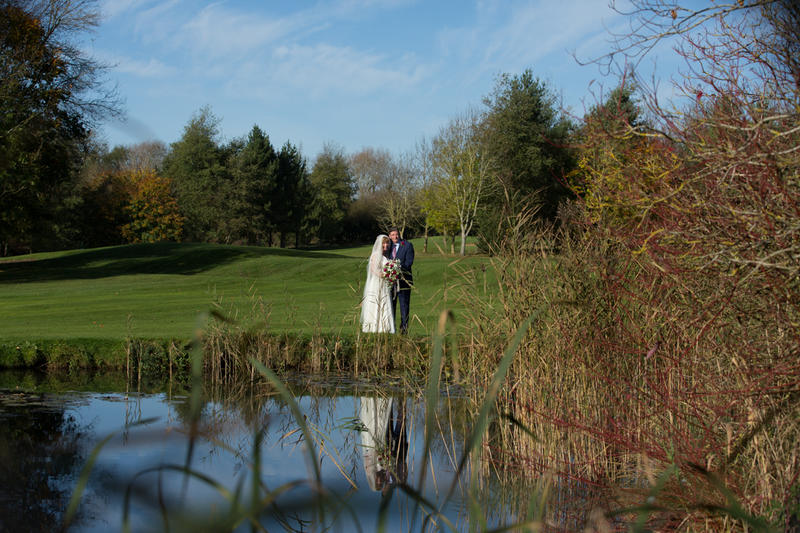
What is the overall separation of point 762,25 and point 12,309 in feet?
58.3

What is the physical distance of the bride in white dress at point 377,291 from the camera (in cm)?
1224

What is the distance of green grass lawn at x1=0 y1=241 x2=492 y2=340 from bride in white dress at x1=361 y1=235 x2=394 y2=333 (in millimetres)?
320

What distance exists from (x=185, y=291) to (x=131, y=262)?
1109 centimetres

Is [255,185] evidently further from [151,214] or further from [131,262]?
[131,262]

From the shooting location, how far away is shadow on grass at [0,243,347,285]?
98.8 ft

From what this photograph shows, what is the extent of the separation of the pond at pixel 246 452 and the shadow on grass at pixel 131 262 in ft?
69.4

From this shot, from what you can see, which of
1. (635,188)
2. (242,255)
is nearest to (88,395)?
(635,188)

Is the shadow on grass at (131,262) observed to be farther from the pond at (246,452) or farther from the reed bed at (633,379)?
the reed bed at (633,379)

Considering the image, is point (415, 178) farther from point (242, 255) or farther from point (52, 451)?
point (52, 451)

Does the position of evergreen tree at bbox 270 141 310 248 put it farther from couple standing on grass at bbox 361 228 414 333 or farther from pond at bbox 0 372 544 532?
pond at bbox 0 372 544 532

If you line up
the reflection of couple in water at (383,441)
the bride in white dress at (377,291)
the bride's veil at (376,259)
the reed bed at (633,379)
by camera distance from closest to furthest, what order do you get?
the reed bed at (633,379) → the reflection of couple in water at (383,441) → the bride in white dress at (377,291) → the bride's veil at (376,259)

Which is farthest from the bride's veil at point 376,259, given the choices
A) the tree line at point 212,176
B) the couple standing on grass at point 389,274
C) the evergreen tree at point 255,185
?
the evergreen tree at point 255,185

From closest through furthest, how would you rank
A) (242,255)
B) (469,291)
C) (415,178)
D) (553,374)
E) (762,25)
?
(762,25)
(553,374)
(469,291)
(242,255)
(415,178)

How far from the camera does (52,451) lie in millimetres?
6832
